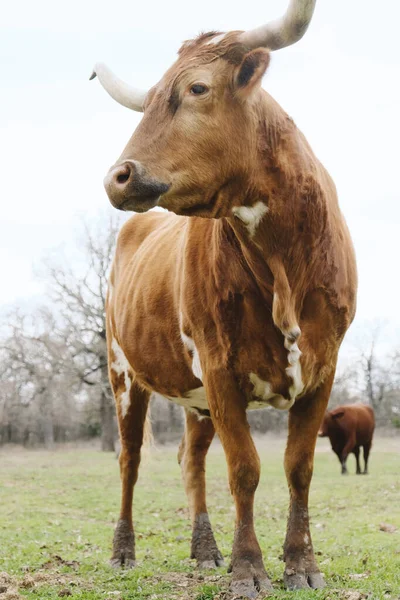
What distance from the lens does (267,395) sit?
4410 millimetres

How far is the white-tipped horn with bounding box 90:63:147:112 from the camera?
468cm

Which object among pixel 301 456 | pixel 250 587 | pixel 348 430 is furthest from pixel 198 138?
pixel 348 430

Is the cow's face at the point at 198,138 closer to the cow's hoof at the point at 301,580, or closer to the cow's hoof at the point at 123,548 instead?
the cow's hoof at the point at 301,580

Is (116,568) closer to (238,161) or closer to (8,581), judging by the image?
(8,581)

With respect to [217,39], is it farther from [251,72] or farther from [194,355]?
[194,355]

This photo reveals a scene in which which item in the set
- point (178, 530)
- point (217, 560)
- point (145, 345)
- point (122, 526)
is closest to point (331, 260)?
point (145, 345)

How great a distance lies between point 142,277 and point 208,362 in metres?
1.98

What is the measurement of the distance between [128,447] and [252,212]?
3.41m

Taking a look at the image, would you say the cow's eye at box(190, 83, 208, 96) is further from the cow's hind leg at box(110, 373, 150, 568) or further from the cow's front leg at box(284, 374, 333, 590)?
the cow's hind leg at box(110, 373, 150, 568)

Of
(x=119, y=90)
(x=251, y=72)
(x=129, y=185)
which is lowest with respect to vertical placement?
(x=129, y=185)

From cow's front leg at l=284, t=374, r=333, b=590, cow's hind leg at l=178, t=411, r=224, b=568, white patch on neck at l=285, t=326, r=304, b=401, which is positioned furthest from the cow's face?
cow's hind leg at l=178, t=411, r=224, b=568

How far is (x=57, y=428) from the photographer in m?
53.8

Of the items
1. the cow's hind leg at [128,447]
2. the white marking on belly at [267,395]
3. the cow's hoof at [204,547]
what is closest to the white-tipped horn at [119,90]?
the white marking on belly at [267,395]

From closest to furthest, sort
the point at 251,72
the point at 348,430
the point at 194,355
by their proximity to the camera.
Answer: the point at 251,72 < the point at 194,355 < the point at 348,430
